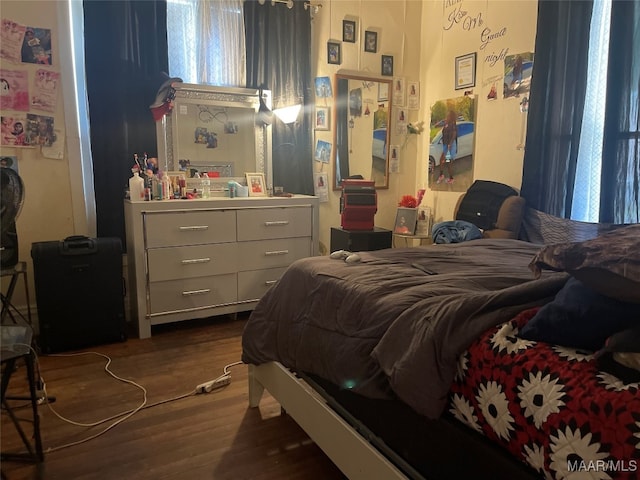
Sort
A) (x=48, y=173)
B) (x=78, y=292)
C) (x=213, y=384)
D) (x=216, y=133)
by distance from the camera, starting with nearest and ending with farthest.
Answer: (x=213, y=384) < (x=78, y=292) < (x=48, y=173) < (x=216, y=133)

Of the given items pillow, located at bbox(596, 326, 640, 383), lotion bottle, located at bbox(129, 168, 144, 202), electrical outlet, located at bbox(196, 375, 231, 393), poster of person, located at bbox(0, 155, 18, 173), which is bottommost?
electrical outlet, located at bbox(196, 375, 231, 393)

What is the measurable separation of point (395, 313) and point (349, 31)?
3123mm

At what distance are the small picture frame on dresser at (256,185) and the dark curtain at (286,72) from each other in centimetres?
19

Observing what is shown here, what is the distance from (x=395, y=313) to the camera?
54.9 inches

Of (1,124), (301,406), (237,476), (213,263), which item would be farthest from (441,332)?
(1,124)

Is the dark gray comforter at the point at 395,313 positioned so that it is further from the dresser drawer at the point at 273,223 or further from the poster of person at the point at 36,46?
the poster of person at the point at 36,46

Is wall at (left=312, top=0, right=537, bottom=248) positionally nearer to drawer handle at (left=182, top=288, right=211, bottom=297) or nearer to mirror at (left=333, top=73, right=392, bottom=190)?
mirror at (left=333, top=73, right=392, bottom=190)

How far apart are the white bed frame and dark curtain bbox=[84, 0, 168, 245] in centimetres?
175

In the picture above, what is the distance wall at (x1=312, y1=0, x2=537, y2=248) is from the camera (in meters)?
3.33

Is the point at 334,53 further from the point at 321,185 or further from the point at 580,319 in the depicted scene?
the point at 580,319

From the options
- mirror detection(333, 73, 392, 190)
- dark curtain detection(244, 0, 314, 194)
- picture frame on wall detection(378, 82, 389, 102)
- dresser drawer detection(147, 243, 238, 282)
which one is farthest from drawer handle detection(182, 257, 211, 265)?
picture frame on wall detection(378, 82, 389, 102)

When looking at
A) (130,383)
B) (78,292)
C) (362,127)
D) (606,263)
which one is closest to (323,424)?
(606,263)

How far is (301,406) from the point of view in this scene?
1.75m

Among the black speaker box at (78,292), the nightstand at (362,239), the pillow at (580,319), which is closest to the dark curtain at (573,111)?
the nightstand at (362,239)
